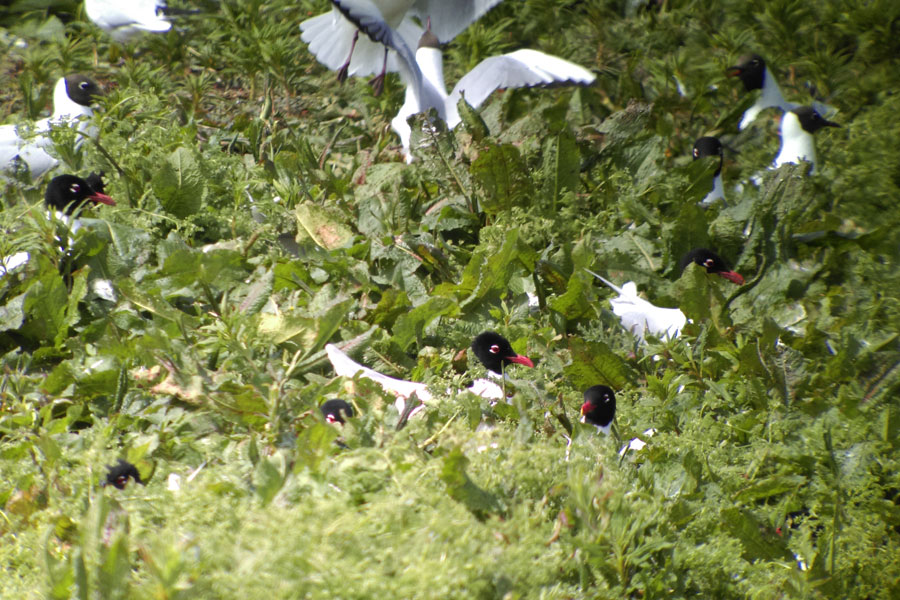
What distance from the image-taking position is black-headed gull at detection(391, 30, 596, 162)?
9.76ft

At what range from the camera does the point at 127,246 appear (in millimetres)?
2445

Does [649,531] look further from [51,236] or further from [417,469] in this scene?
[51,236]

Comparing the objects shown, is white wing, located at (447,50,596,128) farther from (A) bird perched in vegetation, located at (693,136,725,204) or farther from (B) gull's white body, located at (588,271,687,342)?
(B) gull's white body, located at (588,271,687,342)

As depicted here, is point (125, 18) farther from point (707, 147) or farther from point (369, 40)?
point (707, 147)

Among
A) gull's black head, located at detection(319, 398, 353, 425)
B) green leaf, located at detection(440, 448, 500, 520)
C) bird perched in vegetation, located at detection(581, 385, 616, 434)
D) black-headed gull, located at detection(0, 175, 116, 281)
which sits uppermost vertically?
green leaf, located at detection(440, 448, 500, 520)

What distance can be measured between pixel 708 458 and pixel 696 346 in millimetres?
476

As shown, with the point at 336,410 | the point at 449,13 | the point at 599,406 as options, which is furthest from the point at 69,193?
the point at 599,406

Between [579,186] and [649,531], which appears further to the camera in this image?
[579,186]

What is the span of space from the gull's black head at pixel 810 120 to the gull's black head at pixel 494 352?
1656 mm

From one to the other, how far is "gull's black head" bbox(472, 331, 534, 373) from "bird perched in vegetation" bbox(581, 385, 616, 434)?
0.25m

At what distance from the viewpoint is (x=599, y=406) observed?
1.85 meters

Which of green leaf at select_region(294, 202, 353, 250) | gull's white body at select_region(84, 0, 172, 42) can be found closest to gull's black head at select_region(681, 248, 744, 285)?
green leaf at select_region(294, 202, 353, 250)

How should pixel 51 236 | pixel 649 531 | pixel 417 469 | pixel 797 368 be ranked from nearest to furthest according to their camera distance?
pixel 417 469, pixel 649 531, pixel 797 368, pixel 51 236

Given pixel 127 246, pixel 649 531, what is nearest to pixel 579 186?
pixel 127 246
